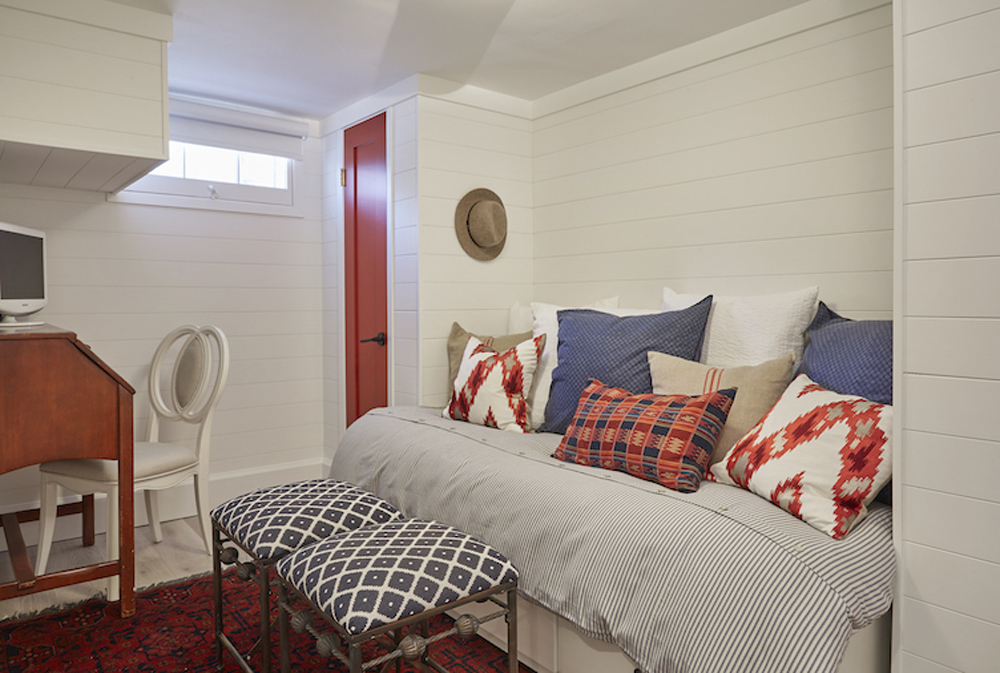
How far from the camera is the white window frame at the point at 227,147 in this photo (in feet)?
11.4

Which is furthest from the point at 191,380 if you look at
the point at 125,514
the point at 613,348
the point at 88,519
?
the point at 613,348

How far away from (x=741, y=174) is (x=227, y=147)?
262 centimetres

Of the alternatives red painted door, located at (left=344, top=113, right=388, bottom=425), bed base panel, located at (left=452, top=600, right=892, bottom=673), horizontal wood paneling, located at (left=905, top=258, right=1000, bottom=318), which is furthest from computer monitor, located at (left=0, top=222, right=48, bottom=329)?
horizontal wood paneling, located at (left=905, top=258, right=1000, bottom=318)

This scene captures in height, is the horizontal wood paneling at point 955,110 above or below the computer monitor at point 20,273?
above

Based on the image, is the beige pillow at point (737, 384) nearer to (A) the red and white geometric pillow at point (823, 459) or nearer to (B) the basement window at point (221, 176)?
(A) the red and white geometric pillow at point (823, 459)

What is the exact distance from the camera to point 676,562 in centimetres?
157

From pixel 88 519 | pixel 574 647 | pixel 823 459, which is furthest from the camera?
pixel 88 519

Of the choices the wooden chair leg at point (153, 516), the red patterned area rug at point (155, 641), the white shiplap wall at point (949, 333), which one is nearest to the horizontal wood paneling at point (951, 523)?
the white shiplap wall at point (949, 333)

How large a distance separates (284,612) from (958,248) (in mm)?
1820

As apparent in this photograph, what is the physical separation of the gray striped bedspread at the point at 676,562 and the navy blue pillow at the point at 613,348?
16.9 inches

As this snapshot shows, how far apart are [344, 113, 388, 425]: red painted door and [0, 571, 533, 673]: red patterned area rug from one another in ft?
4.43

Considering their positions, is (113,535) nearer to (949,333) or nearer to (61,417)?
(61,417)

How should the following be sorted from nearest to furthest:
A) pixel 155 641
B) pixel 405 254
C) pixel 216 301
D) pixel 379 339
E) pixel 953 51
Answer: pixel 953 51 < pixel 155 641 < pixel 405 254 < pixel 379 339 < pixel 216 301

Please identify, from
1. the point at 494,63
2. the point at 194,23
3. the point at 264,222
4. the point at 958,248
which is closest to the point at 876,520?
the point at 958,248
